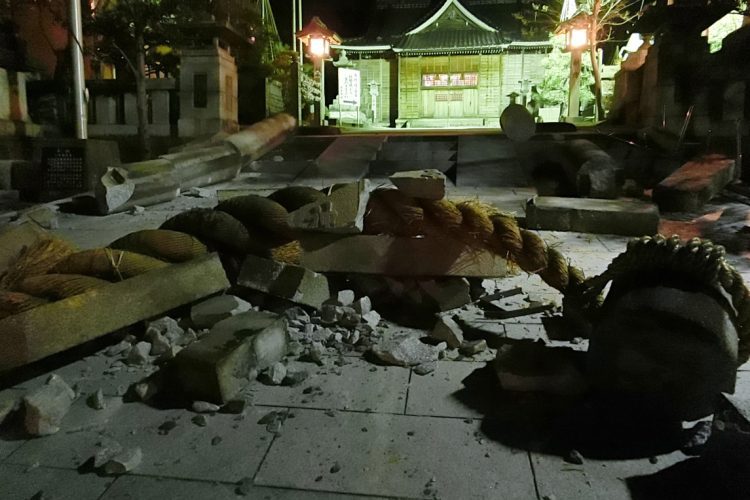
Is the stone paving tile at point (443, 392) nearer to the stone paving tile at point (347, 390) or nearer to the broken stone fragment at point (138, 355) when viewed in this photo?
the stone paving tile at point (347, 390)

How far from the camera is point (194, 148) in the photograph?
10.2 m

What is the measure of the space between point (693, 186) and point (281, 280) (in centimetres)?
698

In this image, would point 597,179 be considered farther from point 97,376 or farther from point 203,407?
point 97,376

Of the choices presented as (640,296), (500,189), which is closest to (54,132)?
(500,189)

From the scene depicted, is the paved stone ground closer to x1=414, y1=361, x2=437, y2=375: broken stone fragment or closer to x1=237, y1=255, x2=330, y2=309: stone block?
x1=414, y1=361, x2=437, y2=375: broken stone fragment

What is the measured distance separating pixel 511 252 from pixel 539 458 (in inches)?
65.6

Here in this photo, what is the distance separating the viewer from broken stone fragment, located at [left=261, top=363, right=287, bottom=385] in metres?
2.78

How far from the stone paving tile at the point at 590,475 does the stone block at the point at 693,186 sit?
6.63m

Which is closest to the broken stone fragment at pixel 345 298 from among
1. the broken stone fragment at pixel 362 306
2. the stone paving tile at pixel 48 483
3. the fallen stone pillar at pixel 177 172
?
the broken stone fragment at pixel 362 306


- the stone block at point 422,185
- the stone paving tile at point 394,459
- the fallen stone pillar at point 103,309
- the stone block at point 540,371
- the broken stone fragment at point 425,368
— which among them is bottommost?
the stone paving tile at point 394,459

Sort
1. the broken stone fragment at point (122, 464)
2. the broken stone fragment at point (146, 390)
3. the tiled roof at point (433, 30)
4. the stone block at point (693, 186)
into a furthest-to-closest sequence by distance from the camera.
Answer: the tiled roof at point (433, 30) → the stone block at point (693, 186) → the broken stone fragment at point (146, 390) → the broken stone fragment at point (122, 464)

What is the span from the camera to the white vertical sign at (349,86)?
25.3 meters

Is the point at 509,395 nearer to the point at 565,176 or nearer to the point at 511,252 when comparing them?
the point at 511,252

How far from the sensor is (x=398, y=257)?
379 centimetres
